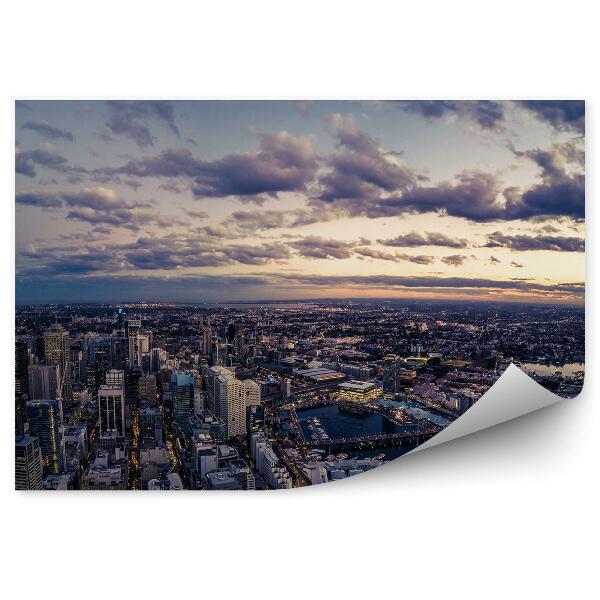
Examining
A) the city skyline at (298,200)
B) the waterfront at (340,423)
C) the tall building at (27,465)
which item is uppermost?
the city skyline at (298,200)

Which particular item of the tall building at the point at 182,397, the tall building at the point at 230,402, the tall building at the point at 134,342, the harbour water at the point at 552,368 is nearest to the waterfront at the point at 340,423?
the tall building at the point at 230,402

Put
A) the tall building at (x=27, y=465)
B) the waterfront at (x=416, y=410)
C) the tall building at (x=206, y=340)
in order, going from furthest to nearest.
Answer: the tall building at (x=206, y=340)
the waterfront at (x=416, y=410)
the tall building at (x=27, y=465)

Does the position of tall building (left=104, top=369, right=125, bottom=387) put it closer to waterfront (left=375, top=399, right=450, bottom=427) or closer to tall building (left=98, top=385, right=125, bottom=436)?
tall building (left=98, top=385, right=125, bottom=436)

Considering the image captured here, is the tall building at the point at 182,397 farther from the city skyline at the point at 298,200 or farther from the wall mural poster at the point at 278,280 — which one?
the city skyline at the point at 298,200

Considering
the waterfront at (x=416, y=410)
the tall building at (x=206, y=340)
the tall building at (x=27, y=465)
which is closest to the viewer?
the tall building at (x=27, y=465)

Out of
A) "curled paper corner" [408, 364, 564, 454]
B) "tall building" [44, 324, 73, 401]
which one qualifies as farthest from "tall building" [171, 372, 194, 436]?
"curled paper corner" [408, 364, 564, 454]

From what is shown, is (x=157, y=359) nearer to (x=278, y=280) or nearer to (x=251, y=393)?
(x=251, y=393)

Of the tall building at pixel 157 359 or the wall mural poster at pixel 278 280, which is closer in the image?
the wall mural poster at pixel 278 280
